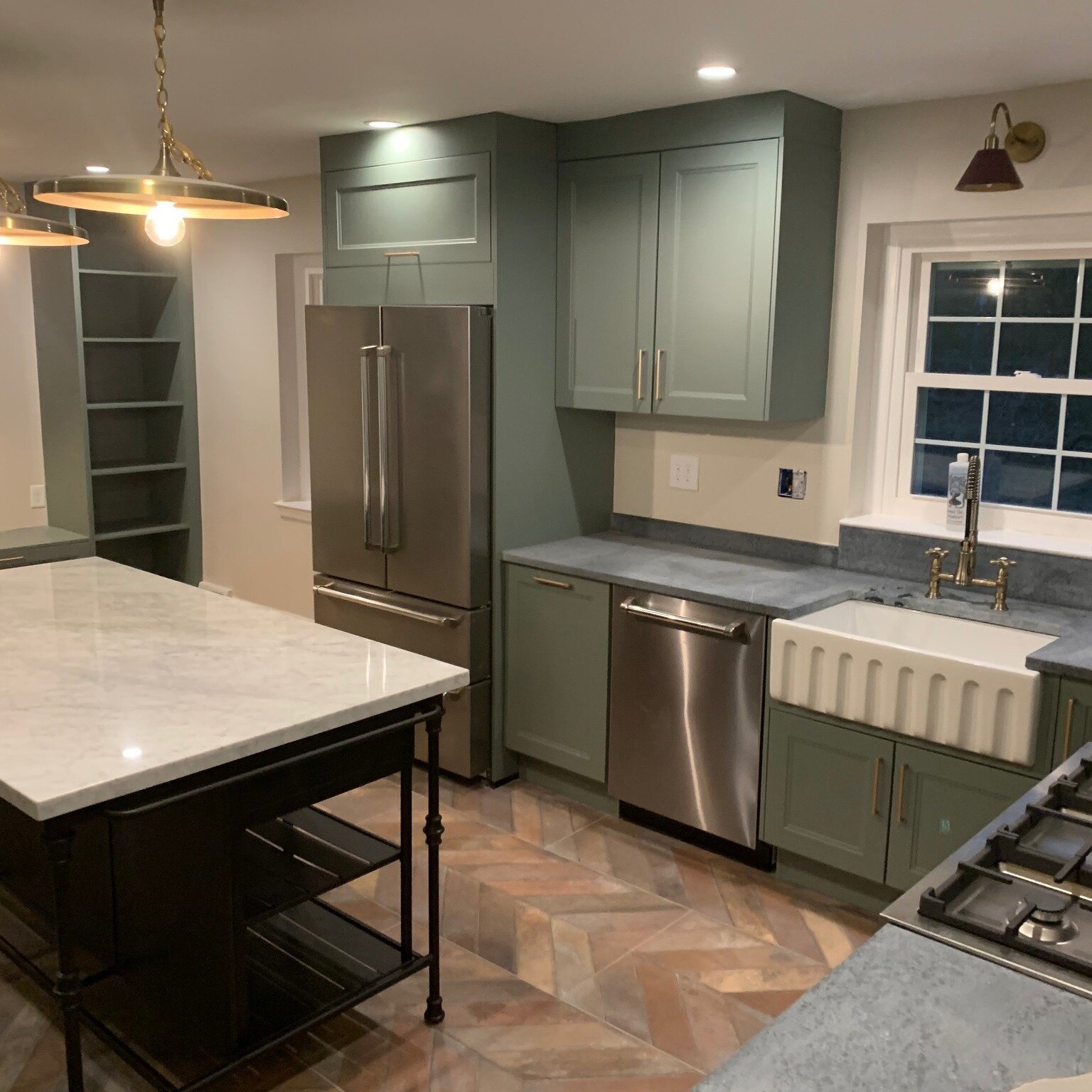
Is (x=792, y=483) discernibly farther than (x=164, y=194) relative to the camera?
Yes

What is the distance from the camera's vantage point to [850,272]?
3559 millimetres

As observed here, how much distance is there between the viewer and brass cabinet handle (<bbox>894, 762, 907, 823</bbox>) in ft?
9.68

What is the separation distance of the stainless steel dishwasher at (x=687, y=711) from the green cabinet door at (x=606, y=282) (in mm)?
757

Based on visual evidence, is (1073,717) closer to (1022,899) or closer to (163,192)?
(1022,899)

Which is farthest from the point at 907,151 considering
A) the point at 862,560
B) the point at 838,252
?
the point at 862,560

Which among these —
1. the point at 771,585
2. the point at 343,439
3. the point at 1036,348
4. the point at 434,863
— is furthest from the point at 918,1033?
the point at 343,439

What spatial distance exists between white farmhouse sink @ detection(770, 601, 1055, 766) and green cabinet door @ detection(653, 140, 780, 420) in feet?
2.43

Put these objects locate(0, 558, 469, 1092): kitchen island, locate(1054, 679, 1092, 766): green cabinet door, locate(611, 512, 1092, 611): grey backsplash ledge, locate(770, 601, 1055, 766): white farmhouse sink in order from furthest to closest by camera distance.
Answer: locate(611, 512, 1092, 611): grey backsplash ledge < locate(770, 601, 1055, 766): white farmhouse sink < locate(1054, 679, 1092, 766): green cabinet door < locate(0, 558, 469, 1092): kitchen island

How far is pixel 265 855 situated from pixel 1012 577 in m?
2.27

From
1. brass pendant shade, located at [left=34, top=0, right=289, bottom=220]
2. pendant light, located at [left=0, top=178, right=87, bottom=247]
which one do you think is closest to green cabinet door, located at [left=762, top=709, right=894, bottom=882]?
brass pendant shade, located at [left=34, top=0, right=289, bottom=220]

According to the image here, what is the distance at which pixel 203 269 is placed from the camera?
5.64m

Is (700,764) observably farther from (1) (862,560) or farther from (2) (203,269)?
(2) (203,269)

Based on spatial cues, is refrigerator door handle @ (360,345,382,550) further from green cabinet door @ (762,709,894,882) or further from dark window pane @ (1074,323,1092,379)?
dark window pane @ (1074,323,1092,379)

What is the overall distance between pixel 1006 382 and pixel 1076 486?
0.38 metres
